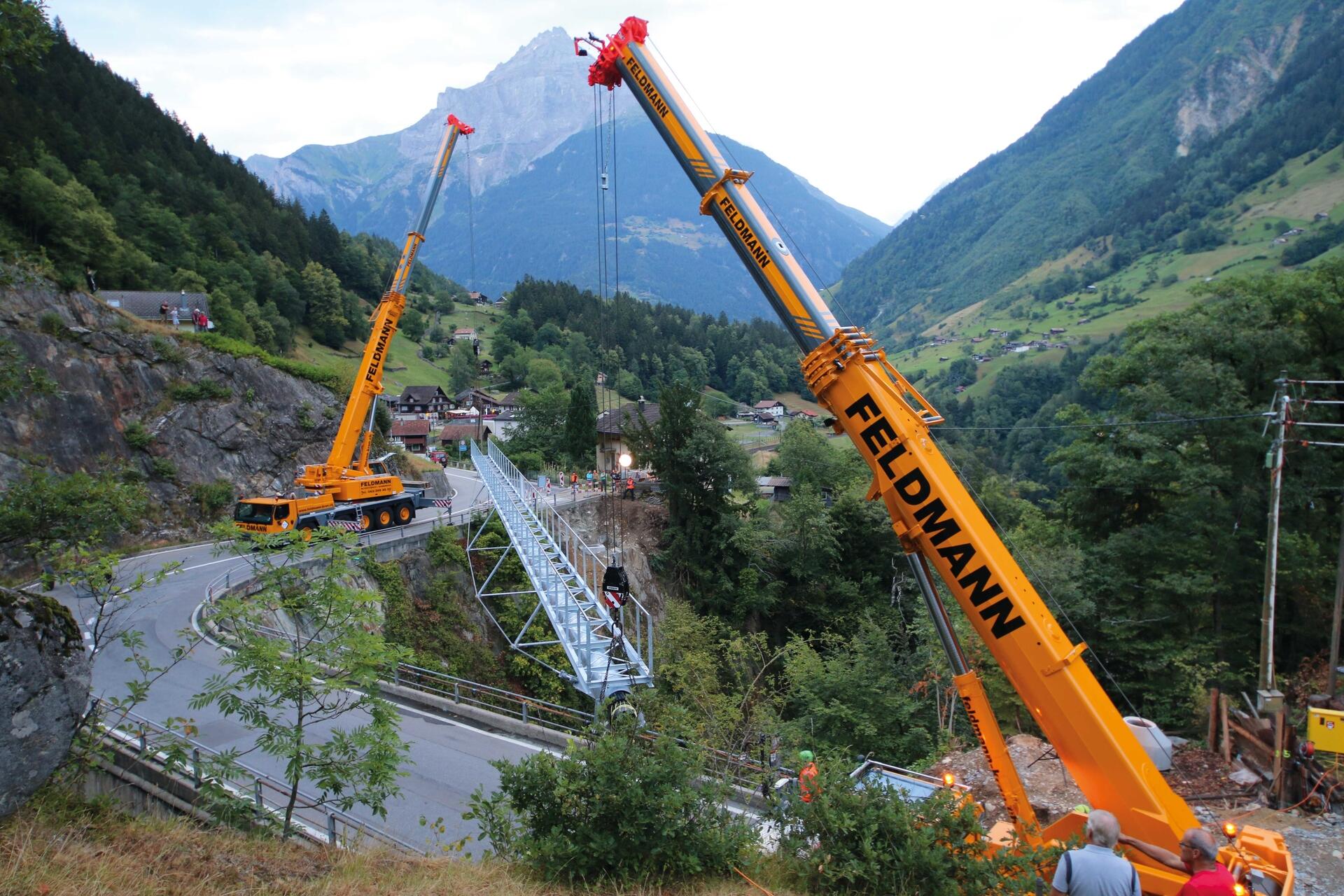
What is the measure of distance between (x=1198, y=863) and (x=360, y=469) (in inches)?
948

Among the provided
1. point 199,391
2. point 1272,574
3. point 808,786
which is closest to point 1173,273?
point 1272,574

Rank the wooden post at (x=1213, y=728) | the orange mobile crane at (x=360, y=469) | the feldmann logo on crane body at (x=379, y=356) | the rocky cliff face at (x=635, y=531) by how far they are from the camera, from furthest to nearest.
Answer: the rocky cliff face at (x=635, y=531) → the feldmann logo on crane body at (x=379, y=356) → the orange mobile crane at (x=360, y=469) → the wooden post at (x=1213, y=728)

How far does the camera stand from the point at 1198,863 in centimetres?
577

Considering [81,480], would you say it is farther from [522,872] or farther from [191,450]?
[191,450]

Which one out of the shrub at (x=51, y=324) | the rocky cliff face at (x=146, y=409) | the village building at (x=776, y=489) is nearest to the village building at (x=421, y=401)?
the village building at (x=776, y=489)

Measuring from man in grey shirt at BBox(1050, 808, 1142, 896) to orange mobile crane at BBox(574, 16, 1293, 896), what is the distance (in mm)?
1740

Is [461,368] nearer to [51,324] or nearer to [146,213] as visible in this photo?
[146,213]

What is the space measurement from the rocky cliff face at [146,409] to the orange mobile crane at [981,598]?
24087mm

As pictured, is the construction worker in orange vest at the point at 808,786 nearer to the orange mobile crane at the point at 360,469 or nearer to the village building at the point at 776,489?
the orange mobile crane at the point at 360,469

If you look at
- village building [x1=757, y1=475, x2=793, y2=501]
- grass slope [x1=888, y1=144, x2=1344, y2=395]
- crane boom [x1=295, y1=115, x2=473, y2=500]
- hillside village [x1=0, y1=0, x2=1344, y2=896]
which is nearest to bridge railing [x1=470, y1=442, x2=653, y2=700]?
hillside village [x1=0, y1=0, x2=1344, y2=896]

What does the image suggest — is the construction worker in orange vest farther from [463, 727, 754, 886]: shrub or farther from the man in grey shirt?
the man in grey shirt

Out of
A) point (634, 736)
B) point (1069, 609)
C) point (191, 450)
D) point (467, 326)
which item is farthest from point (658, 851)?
point (467, 326)

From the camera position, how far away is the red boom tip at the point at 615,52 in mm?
10922

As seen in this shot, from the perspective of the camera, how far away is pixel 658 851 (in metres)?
6.63
